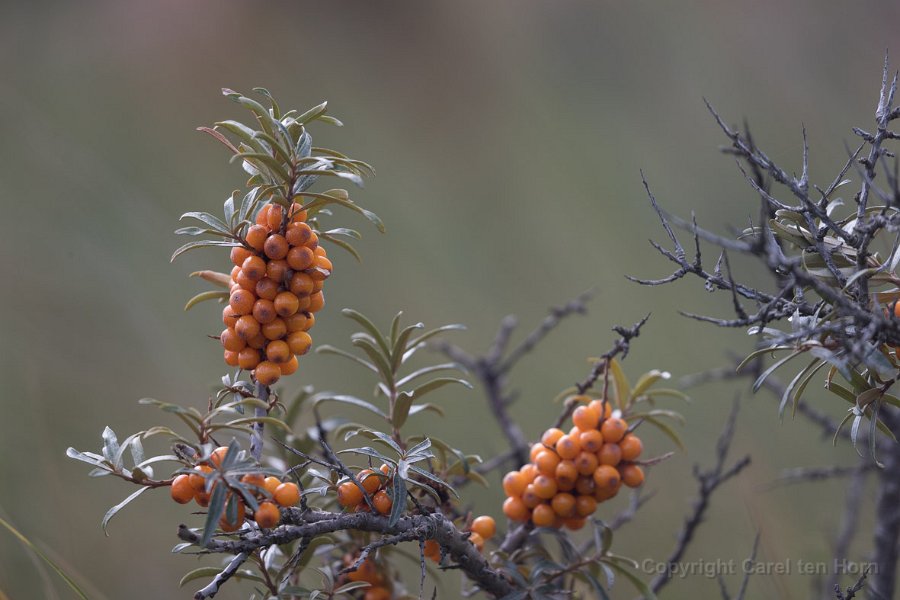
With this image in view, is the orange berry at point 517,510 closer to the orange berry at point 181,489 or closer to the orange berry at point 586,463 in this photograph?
the orange berry at point 586,463

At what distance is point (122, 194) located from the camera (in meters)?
2.38

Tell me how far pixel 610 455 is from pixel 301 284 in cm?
35

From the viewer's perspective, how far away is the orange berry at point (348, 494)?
583 mm

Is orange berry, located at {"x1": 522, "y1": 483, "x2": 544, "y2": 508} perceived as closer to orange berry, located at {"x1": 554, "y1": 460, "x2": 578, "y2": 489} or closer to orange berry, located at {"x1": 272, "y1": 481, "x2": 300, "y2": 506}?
orange berry, located at {"x1": 554, "y1": 460, "x2": 578, "y2": 489}

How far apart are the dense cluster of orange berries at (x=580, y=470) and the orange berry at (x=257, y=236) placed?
0.34 m

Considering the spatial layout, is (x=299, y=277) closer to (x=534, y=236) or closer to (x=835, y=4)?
(x=534, y=236)

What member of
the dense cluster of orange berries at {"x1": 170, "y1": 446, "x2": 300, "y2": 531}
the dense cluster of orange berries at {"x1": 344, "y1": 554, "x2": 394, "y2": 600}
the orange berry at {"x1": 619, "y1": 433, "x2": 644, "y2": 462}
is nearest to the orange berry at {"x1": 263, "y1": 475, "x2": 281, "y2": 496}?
the dense cluster of orange berries at {"x1": 170, "y1": 446, "x2": 300, "y2": 531}

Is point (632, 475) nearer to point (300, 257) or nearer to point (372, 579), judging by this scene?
point (372, 579)

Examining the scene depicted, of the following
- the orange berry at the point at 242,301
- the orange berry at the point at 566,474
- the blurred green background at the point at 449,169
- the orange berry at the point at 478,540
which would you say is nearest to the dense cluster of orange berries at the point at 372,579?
the orange berry at the point at 478,540

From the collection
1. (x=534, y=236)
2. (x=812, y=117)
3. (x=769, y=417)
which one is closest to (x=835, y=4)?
(x=812, y=117)

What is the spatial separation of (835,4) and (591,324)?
1.57 metres

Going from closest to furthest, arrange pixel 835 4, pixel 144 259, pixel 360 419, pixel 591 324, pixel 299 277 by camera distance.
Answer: pixel 299 277, pixel 360 419, pixel 144 259, pixel 591 324, pixel 835 4

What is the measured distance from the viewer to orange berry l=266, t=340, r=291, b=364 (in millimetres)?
574

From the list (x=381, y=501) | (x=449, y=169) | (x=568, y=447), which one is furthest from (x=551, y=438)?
(x=449, y=169)
